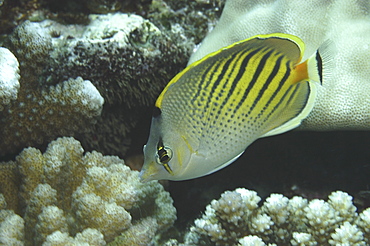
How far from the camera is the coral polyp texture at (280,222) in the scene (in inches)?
79.1

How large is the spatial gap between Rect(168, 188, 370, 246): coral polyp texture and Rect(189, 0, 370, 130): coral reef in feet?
1.85

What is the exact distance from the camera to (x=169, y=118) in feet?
5.03

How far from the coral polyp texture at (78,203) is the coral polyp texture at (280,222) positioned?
0.38 m

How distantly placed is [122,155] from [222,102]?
1862 mm

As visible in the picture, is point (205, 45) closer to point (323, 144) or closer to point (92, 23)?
point (92, 23)

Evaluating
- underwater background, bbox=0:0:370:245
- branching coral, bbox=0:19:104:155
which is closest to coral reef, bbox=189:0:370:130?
underwater background, bbox=0:0:370:245

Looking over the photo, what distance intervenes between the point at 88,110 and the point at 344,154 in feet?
6.67

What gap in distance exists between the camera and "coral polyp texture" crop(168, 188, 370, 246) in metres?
2.01

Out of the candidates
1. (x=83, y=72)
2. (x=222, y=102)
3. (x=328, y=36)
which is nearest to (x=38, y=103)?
(x=83, y=72)

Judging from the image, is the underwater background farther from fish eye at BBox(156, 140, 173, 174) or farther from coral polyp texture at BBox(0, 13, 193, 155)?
fish eye at BBox(156, 140, 173, 174)

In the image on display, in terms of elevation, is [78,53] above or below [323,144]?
A: above

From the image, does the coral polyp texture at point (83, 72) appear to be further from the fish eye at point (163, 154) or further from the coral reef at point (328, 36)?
the fish eye at point (163, 154)

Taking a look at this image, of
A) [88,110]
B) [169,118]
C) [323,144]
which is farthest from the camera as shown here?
[323,144]

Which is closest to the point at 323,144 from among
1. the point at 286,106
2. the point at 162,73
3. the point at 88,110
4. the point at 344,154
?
the point at 344,154
